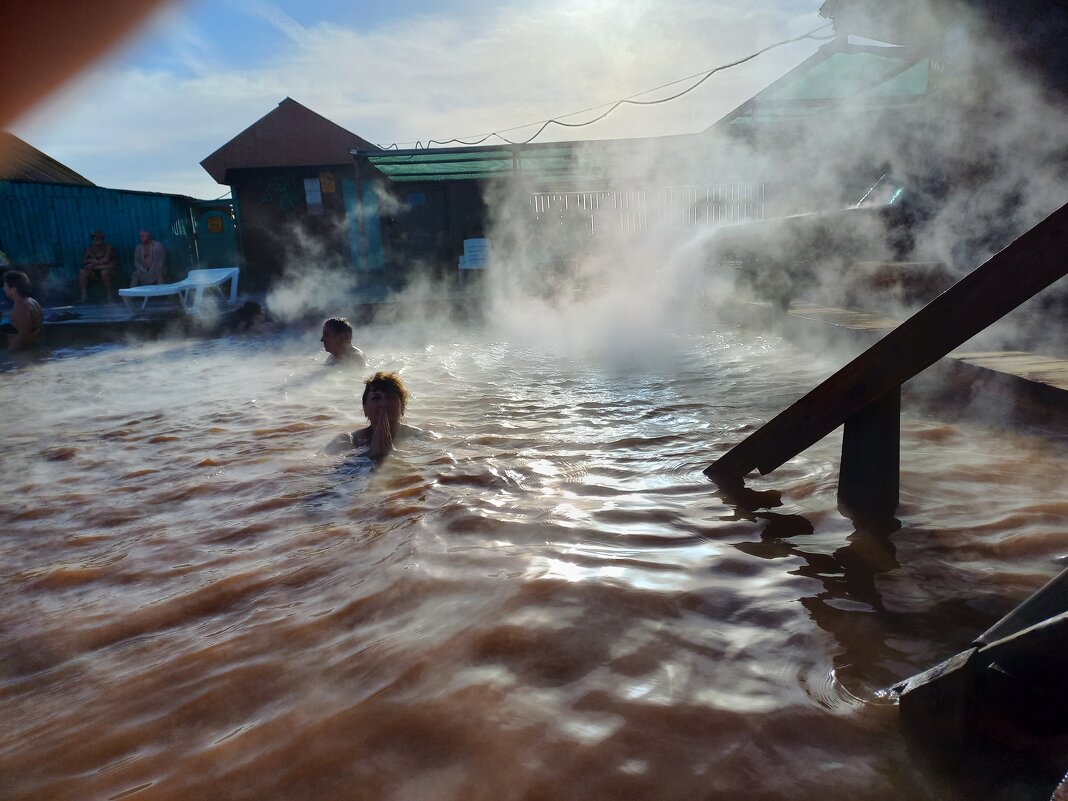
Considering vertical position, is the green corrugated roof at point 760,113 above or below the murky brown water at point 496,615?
above

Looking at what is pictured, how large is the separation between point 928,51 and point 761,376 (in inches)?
201

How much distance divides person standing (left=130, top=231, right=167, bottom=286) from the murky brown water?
11.1 meters

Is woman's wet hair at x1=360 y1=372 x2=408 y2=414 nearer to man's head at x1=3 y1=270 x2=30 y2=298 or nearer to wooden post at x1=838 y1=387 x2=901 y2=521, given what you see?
wooden post at x1=838 y1=387 x2=901 y2=521

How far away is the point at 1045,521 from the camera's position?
229 centimetres

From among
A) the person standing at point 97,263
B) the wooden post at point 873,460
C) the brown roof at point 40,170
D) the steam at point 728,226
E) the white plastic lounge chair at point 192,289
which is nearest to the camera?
the wooden post at point 873,460

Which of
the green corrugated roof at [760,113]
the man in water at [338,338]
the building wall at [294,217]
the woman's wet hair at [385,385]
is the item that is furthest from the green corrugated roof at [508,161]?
the woman's wet hair at [385,385]

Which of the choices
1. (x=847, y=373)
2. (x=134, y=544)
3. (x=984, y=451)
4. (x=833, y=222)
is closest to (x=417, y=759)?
(x=847, y=373)

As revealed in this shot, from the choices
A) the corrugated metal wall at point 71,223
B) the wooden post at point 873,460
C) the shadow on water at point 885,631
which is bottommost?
the shadow on water at point 885,631

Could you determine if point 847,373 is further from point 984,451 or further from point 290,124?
point 290,124

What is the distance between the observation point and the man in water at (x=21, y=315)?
916 cm

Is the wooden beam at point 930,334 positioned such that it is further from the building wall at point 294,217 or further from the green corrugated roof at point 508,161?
the building wall at point 294,217

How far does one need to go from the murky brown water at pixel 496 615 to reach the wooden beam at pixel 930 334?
390 mm

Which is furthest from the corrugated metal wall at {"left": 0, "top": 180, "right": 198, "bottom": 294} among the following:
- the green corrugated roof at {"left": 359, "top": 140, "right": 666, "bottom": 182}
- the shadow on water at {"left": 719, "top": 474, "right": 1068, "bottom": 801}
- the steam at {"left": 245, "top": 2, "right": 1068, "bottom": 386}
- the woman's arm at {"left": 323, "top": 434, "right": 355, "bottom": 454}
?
the shadow on water at {"left": 719, "top": 474, "right": 1068, "bottom": 801}

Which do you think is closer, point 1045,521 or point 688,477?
point 1045,521
